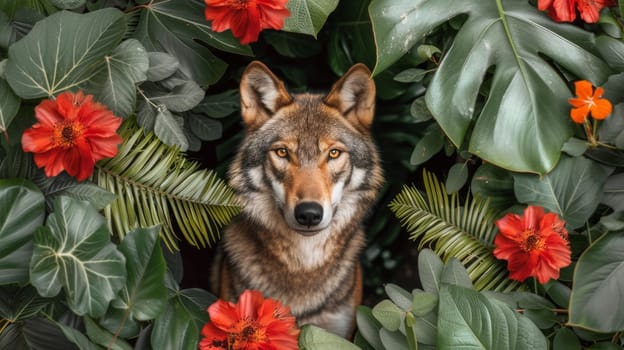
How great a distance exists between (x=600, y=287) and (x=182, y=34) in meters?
1.06

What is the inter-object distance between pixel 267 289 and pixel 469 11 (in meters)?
0.82

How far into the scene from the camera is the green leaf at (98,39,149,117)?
1.33 m

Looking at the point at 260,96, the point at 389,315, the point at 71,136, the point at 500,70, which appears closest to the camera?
the point at 71,136

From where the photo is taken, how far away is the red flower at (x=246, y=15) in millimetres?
1268

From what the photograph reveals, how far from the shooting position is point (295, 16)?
140 cm

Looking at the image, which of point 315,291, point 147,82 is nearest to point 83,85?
point 147,82

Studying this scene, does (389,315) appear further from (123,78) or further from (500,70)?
(123,78)

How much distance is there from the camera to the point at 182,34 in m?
1.50

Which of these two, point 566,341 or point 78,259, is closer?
point 78,259

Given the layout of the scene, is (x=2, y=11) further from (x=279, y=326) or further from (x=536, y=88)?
(x=536, y=88)

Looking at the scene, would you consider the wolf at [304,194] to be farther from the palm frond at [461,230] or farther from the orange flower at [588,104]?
the orange flower at [588,104]

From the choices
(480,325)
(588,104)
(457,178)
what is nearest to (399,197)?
(457,178)

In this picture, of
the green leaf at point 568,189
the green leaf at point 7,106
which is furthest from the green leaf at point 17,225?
the green leaf at point 568,189

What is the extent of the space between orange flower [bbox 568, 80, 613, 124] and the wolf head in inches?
17.6
